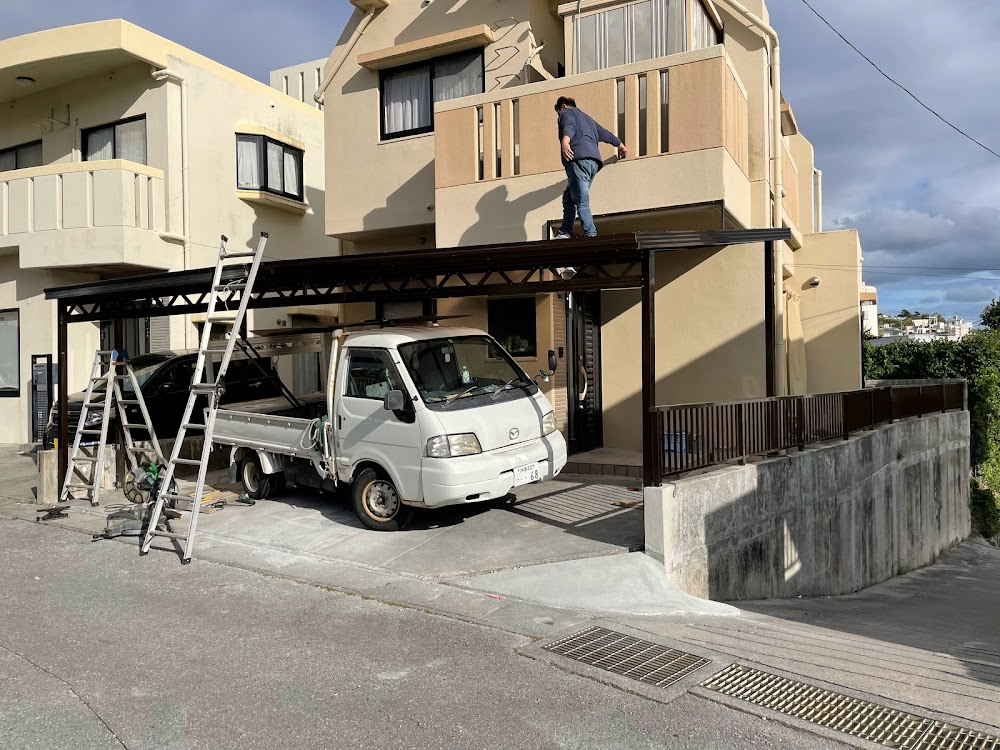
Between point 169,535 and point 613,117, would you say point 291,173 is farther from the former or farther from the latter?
point 169,535

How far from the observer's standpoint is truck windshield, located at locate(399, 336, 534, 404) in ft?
25.5

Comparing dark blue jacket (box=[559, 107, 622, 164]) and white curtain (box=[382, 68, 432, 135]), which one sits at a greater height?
white curtain (box=[382, 68, 432, 135])

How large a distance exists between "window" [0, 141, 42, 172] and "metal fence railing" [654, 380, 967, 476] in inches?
672

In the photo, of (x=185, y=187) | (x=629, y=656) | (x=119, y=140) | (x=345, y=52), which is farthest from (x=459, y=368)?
(x=119, y=140)

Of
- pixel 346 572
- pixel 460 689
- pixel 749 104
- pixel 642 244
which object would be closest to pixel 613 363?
pixel 749 104

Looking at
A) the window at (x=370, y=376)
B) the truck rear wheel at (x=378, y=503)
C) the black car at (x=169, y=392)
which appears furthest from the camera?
the black car at (x=169, y=392)

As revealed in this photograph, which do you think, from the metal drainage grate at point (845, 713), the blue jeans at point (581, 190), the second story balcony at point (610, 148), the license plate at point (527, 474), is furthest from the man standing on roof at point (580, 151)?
the metal drainage grate at point (845, 713)

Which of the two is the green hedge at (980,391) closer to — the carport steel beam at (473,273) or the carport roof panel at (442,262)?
the carport steel beam at (473,273)

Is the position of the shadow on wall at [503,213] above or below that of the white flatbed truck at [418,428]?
above

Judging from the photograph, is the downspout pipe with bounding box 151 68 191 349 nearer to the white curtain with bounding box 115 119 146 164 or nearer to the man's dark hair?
the white curtain with bounding box 115 119 146 164

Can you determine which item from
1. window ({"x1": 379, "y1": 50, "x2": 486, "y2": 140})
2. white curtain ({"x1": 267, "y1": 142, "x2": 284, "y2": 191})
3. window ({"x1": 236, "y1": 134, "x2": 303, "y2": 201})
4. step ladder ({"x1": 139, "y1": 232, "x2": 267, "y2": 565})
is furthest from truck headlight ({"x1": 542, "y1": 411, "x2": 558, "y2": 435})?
white curtain ({"x1": 267, "y1": 142, "x2": 284, "y2": 191})

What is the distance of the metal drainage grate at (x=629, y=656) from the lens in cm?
446

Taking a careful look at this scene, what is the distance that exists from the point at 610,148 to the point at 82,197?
1080 centimetres

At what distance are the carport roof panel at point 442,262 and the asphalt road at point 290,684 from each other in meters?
3.61
